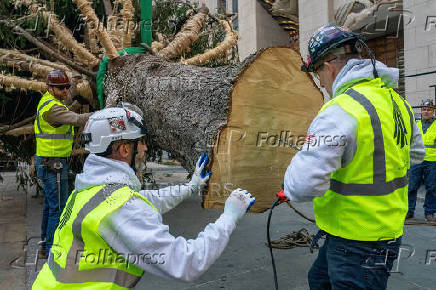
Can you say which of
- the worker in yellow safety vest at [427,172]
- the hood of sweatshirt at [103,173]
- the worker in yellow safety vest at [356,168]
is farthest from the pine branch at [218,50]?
the hood of sweatshirt at [103,173]


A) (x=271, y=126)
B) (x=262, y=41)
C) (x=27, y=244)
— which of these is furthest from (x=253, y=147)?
(x=262, y=41)

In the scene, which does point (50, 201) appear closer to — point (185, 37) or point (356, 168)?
point (185, 37)

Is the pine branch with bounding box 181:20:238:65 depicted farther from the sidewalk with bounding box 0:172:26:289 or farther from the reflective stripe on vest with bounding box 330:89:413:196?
the reflective stripe on vest with bounding box 330:89:413:196

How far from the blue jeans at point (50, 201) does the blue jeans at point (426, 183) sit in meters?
4.92

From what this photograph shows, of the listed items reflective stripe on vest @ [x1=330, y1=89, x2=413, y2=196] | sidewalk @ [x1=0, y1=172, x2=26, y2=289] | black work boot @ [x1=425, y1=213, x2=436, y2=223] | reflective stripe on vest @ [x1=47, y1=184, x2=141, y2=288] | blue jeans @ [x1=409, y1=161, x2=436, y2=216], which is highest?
reflective stripe on vest @ [x1=330, y1=89, x2=413, y2=196]

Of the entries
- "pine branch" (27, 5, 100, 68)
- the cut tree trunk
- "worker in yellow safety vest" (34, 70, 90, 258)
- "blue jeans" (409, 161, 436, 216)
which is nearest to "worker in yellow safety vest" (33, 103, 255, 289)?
the cut tree trunk

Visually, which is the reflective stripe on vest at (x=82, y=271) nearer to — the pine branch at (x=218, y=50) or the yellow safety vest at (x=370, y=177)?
the yellow safety vest at (x=370, y=177)

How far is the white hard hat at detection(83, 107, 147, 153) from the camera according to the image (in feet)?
5.32

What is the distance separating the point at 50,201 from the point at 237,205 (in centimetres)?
316

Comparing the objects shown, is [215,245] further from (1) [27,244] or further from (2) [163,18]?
(2) [163,18]

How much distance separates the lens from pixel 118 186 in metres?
1.52

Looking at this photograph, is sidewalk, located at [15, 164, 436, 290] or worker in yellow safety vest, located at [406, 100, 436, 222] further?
worker in yellow safety vest, located at [406, 100, 436, 222]

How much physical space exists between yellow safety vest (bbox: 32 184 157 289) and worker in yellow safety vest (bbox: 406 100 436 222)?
5.22 metres

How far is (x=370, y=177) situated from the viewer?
1.65 m
